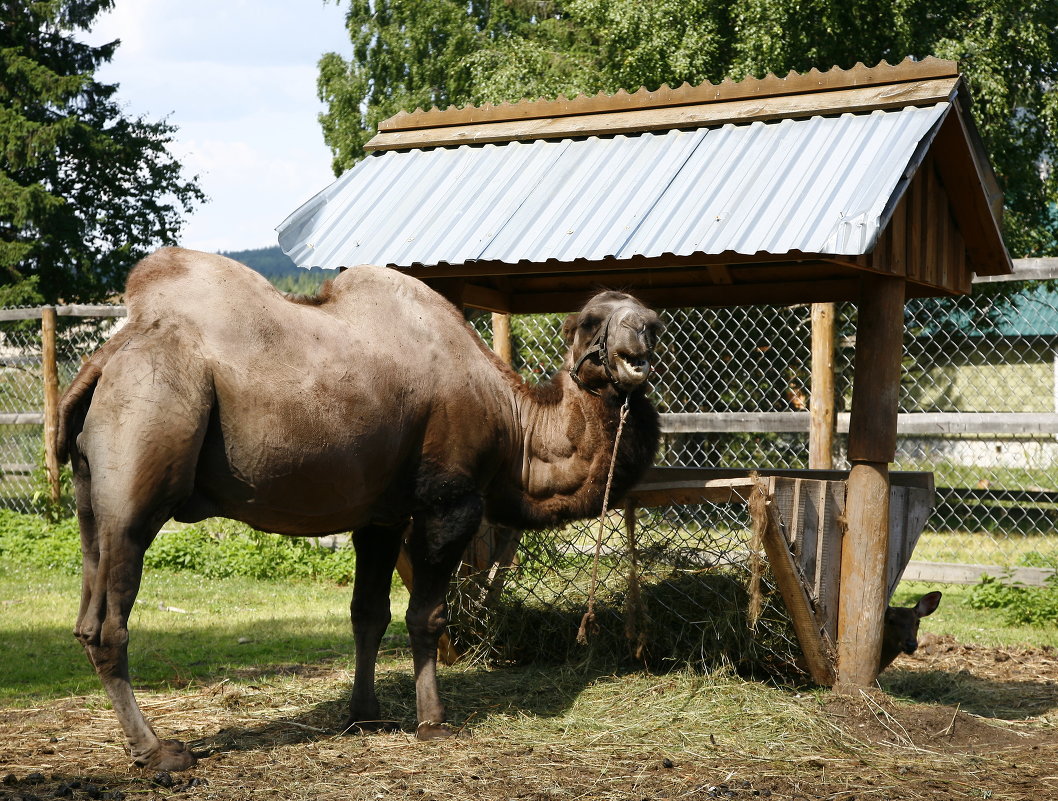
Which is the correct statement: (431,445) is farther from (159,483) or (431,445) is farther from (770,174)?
(770,174)

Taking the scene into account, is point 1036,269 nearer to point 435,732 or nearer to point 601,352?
point 601,352

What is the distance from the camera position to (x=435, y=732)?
5.61 metres

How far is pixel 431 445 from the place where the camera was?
5.64m

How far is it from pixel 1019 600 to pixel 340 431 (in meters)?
6.60

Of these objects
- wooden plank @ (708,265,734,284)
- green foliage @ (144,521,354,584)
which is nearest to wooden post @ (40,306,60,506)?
green foliage @ (144,521,354,584)

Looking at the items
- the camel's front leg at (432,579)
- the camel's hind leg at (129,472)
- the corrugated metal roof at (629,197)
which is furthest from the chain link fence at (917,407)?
the camel's hind leg at (129,472)

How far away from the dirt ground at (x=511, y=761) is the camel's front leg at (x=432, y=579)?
0.66 feet

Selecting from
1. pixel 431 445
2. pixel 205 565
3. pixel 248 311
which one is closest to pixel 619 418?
pixel 431 445

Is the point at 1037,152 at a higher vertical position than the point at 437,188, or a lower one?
higher

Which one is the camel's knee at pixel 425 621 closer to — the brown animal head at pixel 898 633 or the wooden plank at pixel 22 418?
the brown animal head at pixel 898 633

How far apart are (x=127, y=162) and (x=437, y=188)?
957 inches

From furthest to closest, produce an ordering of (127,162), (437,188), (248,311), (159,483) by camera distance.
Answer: (127,162) → (437,188) → (248,311) → (159,483)

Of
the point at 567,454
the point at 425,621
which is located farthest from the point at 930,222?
the point at 425,621

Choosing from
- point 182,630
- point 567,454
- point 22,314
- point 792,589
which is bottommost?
point 182,630
